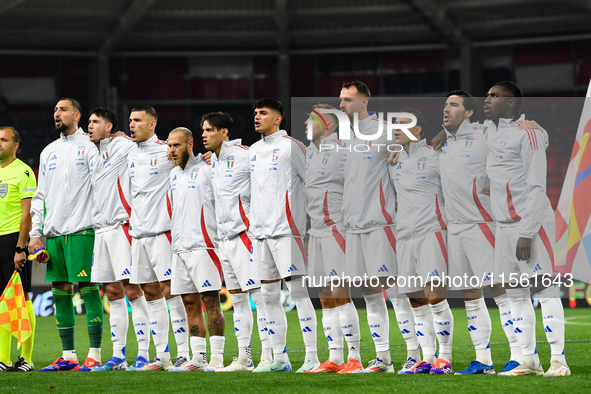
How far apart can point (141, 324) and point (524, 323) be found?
3650mm

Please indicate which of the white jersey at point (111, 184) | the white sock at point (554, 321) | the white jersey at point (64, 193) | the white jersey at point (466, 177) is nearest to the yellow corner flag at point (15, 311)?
the white jersey at point (64, 193)

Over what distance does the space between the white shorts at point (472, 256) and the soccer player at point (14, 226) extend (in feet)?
13.8

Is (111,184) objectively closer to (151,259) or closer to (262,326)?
(151,259)

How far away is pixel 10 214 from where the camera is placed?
7.77m

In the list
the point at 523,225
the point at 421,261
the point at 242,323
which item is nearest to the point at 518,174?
the point at 523,225

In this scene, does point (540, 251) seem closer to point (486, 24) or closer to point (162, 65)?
point (486, 24)

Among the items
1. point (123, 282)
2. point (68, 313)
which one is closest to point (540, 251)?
point (123, 282)

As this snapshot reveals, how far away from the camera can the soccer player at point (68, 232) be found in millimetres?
7422

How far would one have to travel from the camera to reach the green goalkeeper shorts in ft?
24.2

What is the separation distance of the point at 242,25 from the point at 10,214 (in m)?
18.3

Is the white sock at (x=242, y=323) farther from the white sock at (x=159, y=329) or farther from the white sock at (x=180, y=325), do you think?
the white sock at (x=159, y=329)

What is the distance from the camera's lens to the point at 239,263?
7039mm

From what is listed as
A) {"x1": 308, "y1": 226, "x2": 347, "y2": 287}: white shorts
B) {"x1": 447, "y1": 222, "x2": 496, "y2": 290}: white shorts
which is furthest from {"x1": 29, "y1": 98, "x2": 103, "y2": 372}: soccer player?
{"x1": 447, "y1": 222, "x2": 496, "y2": 290}: white shorts

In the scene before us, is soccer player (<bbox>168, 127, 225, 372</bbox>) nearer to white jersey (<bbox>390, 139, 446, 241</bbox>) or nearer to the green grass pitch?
the green grass pitch
